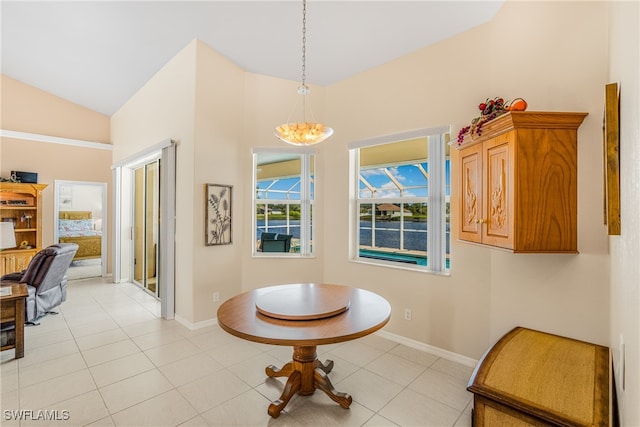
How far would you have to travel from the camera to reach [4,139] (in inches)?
210

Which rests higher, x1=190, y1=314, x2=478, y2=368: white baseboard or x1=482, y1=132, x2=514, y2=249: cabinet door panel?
x1=482, y1=132, x2=514, y2=249: cabinet door panel

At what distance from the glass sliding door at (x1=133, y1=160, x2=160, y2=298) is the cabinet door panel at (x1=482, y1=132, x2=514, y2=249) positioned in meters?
4.53

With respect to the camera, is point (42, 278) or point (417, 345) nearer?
point (417, 345)

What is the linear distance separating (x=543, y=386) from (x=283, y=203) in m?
3.26

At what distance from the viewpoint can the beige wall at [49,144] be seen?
5.40 metres

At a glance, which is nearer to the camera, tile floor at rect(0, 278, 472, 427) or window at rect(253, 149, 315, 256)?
tile floor at rect(0, 278, 472, 427)

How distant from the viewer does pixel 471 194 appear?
244cm

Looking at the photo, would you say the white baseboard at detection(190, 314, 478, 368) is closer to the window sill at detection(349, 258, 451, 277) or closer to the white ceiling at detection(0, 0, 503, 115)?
the window sill at detection(349, 258, 451, 277)

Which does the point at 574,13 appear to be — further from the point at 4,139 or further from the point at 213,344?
the point at 4,139

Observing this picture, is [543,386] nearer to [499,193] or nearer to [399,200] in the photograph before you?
[499,193]

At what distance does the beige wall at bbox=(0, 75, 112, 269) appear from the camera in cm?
540

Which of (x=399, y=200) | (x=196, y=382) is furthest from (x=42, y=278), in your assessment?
(x=399, y=200)

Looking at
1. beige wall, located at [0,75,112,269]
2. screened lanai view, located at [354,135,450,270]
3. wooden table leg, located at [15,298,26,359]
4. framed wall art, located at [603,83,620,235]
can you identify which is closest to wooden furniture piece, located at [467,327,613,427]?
framed wall art, located at [603,83,620,235]
